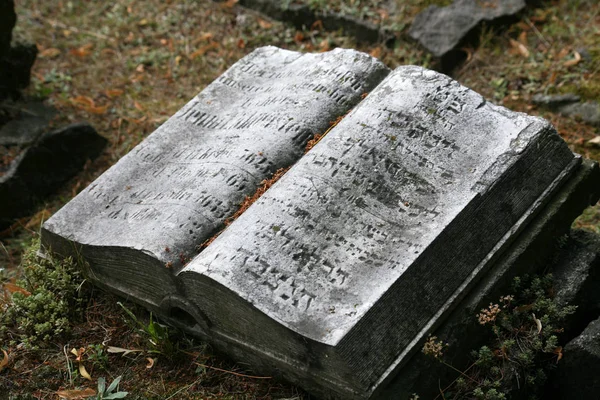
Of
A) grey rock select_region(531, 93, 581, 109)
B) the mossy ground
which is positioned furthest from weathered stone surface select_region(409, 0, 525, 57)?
grey rock select_region(531, 93, 581, 109)

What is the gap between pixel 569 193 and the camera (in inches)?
134

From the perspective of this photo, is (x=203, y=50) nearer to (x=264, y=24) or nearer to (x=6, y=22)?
(x=264, y=24)

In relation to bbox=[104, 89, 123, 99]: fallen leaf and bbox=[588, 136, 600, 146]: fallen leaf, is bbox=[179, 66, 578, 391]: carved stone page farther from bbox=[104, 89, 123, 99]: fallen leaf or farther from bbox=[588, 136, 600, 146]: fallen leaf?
bbox=[104, 89, 123, 99]: fallen leaf

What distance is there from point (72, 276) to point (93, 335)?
1.13ft

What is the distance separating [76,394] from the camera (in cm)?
321

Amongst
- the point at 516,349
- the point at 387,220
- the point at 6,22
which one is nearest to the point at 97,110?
the point at 6,22

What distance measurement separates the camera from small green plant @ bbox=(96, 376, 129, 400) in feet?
10.2

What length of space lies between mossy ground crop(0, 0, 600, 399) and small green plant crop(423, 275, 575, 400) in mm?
759

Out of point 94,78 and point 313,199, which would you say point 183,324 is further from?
point 94,78

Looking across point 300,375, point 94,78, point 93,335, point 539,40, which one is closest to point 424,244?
point 300,375

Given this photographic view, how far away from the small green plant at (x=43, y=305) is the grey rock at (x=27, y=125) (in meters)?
1.58

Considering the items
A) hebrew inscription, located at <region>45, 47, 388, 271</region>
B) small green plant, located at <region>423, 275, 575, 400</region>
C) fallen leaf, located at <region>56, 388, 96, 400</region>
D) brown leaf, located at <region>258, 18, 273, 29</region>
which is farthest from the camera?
brown leaf, located at <region>258, 18, 273, 29</region>

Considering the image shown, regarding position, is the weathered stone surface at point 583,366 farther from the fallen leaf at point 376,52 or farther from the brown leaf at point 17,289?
the fallen leaf at point 376,52

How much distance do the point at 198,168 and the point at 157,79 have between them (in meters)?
2.76
